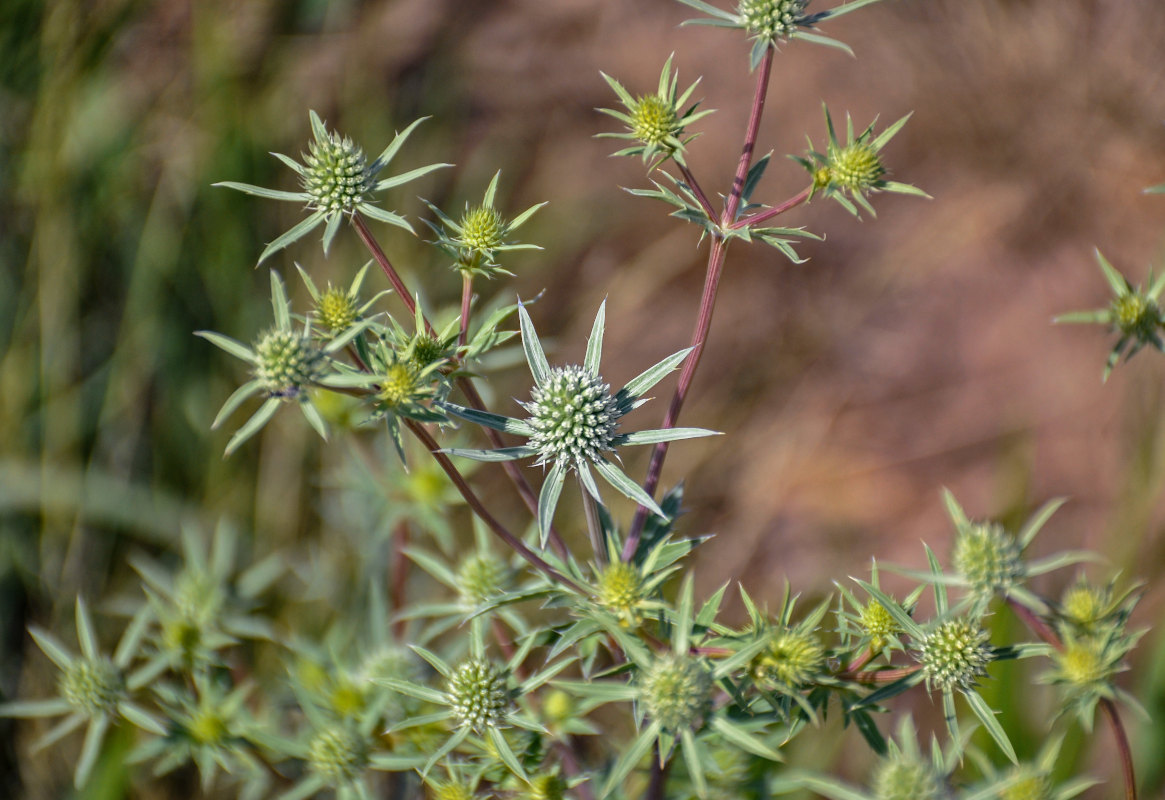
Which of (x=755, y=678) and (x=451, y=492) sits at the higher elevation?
(x=451, y=492)

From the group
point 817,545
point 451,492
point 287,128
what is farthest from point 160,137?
point 817,545

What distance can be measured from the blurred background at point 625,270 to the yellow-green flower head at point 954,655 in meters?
1.54

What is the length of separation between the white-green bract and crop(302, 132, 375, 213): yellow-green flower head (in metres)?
0.39

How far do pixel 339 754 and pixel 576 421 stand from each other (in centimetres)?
97

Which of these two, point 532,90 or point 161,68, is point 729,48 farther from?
point 161,68

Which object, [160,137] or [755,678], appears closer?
[755,678]

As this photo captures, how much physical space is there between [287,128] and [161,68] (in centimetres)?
79

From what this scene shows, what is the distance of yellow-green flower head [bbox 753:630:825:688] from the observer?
1.42 metres

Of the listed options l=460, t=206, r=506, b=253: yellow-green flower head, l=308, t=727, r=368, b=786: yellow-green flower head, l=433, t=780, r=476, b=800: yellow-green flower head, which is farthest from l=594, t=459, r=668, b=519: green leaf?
l=308, t=727, r=368, b=786: yellow-green flower head

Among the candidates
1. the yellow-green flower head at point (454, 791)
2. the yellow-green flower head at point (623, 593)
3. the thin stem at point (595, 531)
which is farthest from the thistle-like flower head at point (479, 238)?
the yellow-green flower head at point (454, 791)

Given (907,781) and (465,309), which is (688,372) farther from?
(907,781)

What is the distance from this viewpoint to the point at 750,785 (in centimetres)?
202

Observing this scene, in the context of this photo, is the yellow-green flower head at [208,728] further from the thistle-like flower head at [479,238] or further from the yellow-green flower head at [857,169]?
the yellow-green flower head at [857,169]

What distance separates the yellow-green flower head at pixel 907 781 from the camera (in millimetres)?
1608
